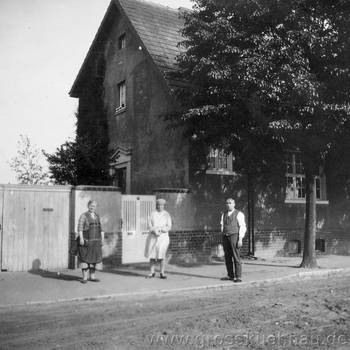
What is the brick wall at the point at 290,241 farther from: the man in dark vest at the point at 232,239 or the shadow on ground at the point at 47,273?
the shadow on ground at the point at 47,273

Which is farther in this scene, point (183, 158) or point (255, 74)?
point (183, 158)

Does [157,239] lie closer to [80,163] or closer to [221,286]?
[221,286]

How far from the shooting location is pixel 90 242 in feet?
32.4

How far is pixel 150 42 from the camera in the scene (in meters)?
15.9

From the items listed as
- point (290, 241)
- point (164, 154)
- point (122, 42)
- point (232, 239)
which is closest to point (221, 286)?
point (232, 239)

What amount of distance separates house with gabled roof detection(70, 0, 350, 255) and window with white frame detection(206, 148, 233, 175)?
0.03m

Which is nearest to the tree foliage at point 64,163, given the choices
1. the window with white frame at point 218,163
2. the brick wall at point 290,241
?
the window with white frame at point 218,163

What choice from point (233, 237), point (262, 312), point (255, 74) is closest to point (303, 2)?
point (255, 74)

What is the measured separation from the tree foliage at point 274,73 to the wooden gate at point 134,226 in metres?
2.77

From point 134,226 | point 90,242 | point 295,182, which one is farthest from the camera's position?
point 295,182

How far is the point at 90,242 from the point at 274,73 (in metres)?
5.54

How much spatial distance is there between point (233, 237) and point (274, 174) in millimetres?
3920

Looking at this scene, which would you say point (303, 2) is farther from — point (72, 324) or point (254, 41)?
point (72, 324)

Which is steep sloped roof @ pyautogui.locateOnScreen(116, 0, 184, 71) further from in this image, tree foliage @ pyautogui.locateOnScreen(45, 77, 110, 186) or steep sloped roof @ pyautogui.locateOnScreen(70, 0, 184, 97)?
tree foliage @ pyautogui.locateOnScreen(45, 77, 110, 186)
